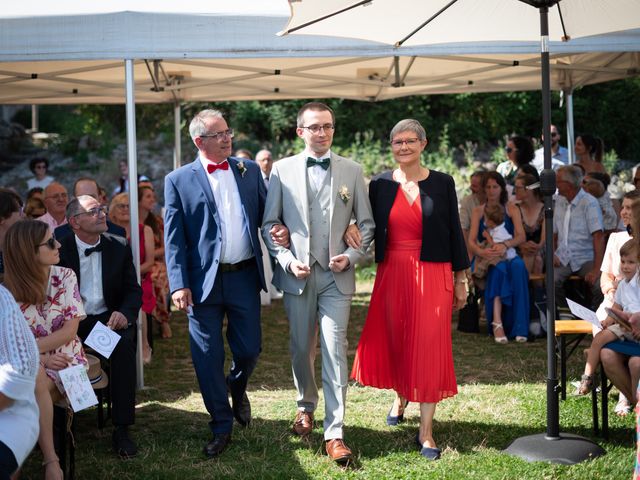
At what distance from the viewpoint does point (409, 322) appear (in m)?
5.31

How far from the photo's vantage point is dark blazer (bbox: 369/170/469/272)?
A: 17.2 feet

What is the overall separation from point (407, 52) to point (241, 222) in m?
2.05

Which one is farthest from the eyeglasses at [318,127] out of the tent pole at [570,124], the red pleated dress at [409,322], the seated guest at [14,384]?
the tent pole at [570,124]

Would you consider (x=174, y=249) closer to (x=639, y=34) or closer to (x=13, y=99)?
(x=639, y=34)

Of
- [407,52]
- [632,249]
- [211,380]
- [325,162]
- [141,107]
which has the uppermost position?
[141,107]

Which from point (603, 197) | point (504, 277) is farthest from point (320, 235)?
point (603, 197)

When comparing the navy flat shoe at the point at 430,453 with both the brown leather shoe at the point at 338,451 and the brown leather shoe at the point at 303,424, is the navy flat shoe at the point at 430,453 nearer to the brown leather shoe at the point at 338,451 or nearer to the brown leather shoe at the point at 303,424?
the brown leather shoe at the point at 338,451

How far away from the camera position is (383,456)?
5.11 m

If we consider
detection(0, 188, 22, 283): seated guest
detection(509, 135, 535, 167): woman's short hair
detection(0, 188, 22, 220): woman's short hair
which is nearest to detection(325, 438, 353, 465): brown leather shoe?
detection(0, 188, 22, 283): seated guest

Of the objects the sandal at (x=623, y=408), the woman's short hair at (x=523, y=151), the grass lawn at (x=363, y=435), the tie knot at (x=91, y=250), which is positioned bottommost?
the grass lawn at (x=363, y=435)

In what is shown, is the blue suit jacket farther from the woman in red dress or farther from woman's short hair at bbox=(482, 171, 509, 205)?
woman's short hair at bbox=(482, 171, 509, 205)

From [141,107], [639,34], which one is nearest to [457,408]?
[639,34]

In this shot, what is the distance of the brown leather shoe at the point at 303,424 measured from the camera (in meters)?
5.50

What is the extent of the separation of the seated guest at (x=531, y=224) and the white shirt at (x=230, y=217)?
4.49 m
